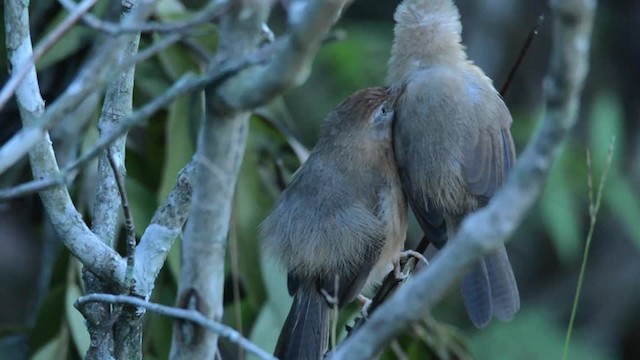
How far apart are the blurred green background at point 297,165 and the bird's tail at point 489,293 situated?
Answer: 380 millimetres

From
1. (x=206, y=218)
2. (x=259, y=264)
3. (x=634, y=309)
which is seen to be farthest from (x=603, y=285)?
(x=206, y=218)

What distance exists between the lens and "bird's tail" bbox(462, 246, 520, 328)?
3.11 meters

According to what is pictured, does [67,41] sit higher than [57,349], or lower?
higher

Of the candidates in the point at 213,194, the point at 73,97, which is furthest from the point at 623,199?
the point at 73,97

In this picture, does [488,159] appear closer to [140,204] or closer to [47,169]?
[140,204]

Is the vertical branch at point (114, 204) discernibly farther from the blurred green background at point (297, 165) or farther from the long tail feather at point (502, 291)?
the long tail feather at point (502, 291)

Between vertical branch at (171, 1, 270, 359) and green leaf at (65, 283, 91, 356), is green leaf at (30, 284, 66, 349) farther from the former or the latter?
vertical branch at (171, 1, 270, 359)

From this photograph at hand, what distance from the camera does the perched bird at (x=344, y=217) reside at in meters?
3.22

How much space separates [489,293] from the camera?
311 centimetres

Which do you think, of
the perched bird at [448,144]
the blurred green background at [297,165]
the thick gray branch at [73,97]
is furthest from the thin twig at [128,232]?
the perched bird at [448,144]

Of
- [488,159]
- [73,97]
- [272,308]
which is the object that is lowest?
[272,308]

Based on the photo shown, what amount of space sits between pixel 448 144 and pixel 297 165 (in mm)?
1113

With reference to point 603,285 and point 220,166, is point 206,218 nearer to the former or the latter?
point 220,166

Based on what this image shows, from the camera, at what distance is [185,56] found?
399 cm
